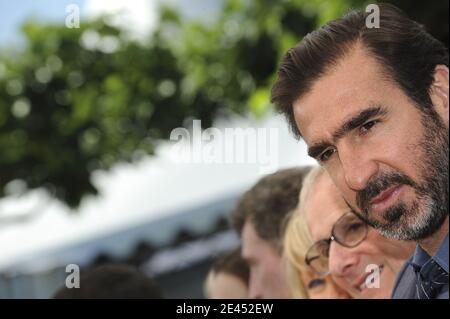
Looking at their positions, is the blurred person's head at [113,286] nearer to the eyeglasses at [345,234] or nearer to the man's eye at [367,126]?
the eyeglasses at [345,234]

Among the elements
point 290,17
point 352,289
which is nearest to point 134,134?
point 290,17

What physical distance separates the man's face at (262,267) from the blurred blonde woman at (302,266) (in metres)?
0.09

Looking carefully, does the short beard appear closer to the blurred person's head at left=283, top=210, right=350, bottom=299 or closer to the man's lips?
the man's lips

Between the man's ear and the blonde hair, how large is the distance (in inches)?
10.9

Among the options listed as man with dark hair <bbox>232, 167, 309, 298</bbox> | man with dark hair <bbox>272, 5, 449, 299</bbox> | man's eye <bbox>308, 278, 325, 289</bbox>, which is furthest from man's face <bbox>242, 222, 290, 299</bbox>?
man with dark hair <bbox>272, 5, 449, 299</bbox>

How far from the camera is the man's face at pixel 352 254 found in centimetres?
113

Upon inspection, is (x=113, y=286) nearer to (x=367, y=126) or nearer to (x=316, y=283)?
(x=316, y=283)

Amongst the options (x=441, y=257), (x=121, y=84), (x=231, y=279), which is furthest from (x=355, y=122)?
(x=121, y=84)

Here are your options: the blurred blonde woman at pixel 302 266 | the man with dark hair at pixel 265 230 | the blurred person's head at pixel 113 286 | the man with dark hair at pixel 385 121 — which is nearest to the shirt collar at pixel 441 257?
the man with dark hair at pixel 385 121

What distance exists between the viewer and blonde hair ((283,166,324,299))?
1.22 metres

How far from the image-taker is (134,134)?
100 inches

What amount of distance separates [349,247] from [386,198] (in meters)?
0.22
